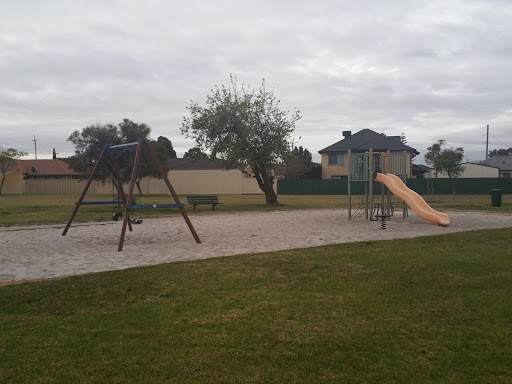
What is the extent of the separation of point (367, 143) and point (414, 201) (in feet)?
121

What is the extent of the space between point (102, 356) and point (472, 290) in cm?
465

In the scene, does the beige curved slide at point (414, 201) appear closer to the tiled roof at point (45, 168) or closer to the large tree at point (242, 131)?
the large tree at point (242, 131)

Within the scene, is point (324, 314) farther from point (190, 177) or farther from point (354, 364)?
point (190, 177)

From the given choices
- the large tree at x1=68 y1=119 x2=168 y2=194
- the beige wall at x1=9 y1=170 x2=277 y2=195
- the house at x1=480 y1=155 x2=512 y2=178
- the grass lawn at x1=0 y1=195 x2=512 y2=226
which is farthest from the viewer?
the house at x1=480 y1=155 x2=512 y2=178

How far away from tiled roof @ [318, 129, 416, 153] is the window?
77cm

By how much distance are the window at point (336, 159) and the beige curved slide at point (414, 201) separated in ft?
118

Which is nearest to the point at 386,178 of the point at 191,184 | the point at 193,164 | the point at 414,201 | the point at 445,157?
the point at 414,201

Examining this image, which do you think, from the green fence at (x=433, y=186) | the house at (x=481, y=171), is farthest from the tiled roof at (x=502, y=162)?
the green fence at (x=433, y=186)

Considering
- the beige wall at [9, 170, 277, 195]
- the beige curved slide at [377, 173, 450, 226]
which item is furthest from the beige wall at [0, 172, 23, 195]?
the beige curved slide at [377, 173, 450, 226]

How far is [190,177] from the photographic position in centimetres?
5484

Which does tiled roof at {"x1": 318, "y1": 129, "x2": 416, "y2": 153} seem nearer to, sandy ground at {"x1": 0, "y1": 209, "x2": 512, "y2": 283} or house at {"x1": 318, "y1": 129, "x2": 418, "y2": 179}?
house at {"x1": 318, "y1": 129, "x2": 418, "y2": 179}

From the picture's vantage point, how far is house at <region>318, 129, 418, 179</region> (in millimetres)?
51881

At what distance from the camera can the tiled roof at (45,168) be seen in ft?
207

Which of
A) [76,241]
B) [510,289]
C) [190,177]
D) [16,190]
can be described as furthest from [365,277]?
[16,190]
